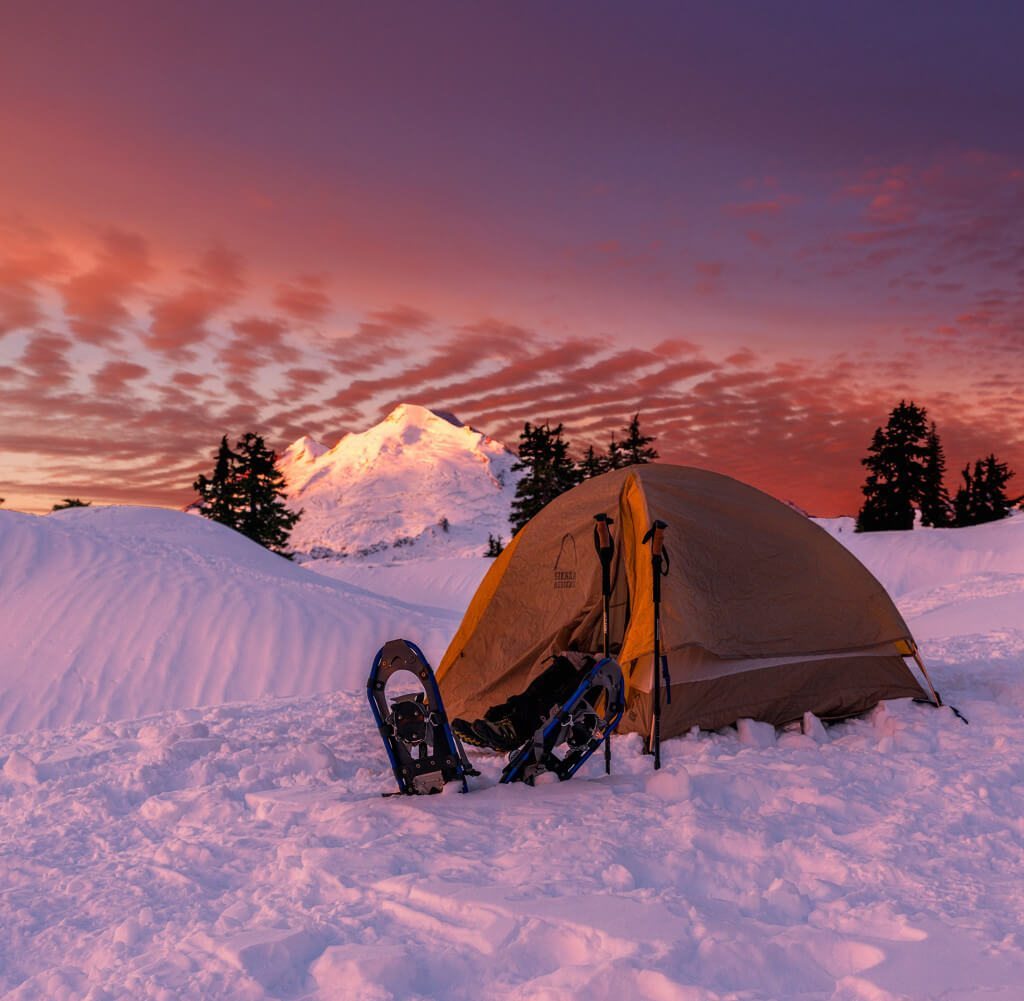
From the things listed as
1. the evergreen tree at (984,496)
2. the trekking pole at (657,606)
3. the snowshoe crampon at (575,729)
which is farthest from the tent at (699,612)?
the evergreen tree at (984,496)

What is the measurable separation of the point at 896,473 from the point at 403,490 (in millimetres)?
93339

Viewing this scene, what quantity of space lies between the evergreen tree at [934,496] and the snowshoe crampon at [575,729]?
49.1m

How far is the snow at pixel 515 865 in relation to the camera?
3434mm

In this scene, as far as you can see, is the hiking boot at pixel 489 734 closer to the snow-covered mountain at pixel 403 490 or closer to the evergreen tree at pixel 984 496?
the evergreen tree at pixel 984 496

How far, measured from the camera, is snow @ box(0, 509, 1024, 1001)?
343cm

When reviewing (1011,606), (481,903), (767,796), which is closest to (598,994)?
(481,903)

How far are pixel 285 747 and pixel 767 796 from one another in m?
3.85

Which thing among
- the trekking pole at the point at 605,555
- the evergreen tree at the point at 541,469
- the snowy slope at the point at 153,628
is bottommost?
the snowy slope at the point at 153,628

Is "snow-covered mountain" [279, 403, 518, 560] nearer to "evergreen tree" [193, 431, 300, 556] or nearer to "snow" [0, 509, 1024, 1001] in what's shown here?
"evergreen tree" [193, 431, 300, 556]

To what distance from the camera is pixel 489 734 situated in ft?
23.4

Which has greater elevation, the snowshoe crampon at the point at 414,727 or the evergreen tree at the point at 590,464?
the evergreen tree at the point at 590,464

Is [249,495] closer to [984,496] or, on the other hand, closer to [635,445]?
[635,445]

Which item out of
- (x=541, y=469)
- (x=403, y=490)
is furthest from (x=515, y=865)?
(x=403, y=490)

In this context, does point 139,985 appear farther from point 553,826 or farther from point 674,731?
point 674,731
